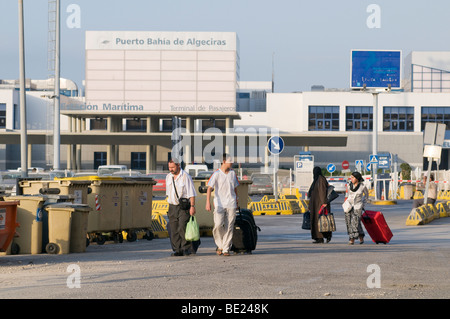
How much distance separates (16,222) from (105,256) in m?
1.71

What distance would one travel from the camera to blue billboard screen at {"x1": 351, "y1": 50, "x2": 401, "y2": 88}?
5766cm

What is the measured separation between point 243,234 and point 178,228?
48.2 inches

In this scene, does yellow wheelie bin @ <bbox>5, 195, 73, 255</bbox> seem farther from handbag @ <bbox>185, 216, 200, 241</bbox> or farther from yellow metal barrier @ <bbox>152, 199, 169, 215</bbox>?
yellow metal barrier @ <bbox>152, 199, 169, 215</bbox>

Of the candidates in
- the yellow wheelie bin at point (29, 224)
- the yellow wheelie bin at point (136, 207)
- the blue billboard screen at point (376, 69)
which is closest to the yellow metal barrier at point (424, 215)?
the yellow wheelie bin at point (136, 207)

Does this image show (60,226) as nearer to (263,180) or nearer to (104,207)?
(104,207)

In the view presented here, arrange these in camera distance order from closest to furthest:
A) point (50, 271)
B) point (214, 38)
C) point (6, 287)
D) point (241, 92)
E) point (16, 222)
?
point (6, 287)
point (50, 271)
point (16, 222)
point (214, 38)
point (241, 92)

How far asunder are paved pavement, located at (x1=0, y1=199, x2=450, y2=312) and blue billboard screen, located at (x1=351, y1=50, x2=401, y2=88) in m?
40.6

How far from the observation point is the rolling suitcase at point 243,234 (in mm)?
15203

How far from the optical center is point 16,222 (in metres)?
14.8

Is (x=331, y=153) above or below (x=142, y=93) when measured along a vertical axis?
below

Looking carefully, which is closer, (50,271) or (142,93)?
(50,271)

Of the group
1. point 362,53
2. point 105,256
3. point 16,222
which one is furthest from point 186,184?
point 362,53

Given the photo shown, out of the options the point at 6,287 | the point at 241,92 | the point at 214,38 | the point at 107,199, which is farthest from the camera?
the point at 241,92
